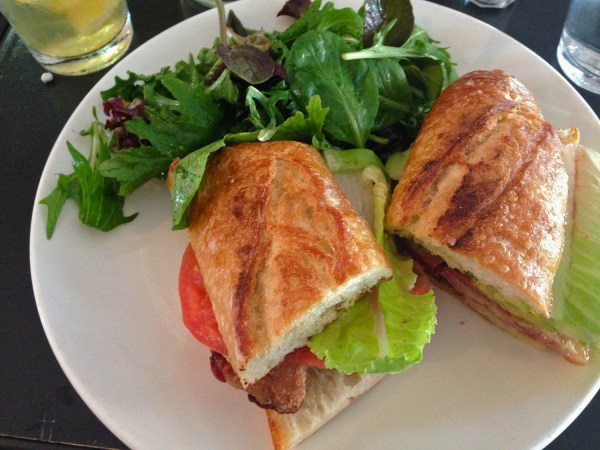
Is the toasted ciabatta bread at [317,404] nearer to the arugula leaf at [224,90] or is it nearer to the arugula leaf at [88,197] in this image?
the arugula leaf at [88,197]

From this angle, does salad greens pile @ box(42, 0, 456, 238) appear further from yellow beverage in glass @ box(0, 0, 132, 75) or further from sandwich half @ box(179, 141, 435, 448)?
yellow beverage in glass @ box(0, 0, 132, 75)

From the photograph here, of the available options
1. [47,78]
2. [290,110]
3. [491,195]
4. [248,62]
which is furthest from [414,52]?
[47,78]

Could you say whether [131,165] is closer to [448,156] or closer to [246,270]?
[246,270]

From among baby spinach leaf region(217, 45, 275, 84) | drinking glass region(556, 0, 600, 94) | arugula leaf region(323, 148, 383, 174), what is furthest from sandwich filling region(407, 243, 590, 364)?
drinking glass region(556, 0, 600, 94)

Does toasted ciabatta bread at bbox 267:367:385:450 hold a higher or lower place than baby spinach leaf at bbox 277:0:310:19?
lower

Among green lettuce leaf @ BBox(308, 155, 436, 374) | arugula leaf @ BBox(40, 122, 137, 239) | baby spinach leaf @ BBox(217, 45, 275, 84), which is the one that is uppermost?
baby spinach leaf @ BBox(217, 45, 275, 84)

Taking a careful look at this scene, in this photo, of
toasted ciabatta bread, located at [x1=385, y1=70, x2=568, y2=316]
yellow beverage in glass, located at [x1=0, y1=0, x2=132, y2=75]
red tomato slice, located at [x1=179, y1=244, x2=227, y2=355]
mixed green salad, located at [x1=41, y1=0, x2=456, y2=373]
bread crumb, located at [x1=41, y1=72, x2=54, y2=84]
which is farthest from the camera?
bread crumb, located at [x1=41, y1=72, x2=54, y2=84]

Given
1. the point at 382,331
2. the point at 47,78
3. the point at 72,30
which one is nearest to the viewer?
the point at 382,331
